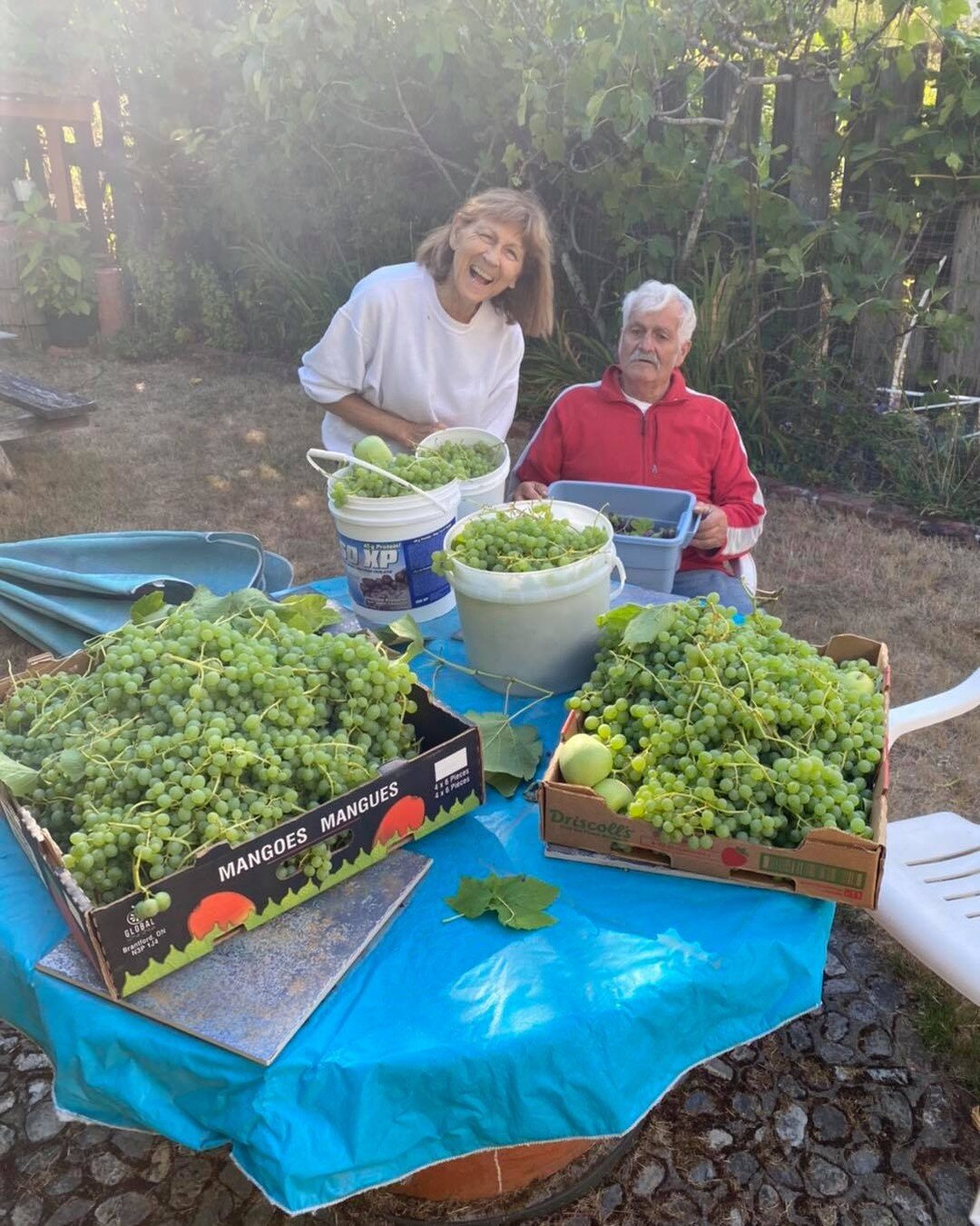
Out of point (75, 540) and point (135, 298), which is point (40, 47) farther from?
point (75, 540)

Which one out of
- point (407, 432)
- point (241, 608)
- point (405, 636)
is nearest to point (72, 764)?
point (241, 608)

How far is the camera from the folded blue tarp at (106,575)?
3.10 metres

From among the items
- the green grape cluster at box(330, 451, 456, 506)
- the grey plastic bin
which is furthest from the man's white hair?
the green grape cluster at box(330, 451, 456, 506)

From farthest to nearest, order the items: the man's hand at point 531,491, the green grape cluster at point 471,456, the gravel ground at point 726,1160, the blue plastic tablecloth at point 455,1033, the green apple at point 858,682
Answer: the man's hand at point 531,491 → the green grape cluster at point 471,456 → the gravel ground at point 726,1160 → the green apple at point 858,682 → the blue plastic tablecloth at point 455,1033

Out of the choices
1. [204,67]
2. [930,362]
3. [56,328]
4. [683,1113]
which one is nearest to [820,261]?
[930,362]

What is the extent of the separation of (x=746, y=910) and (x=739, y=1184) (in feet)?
3.64

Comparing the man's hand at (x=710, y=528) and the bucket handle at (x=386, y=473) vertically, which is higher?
the bucket handle at (x=386, y=473)

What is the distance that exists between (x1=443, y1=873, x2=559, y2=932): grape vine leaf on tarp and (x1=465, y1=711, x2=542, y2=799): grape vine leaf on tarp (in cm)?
24

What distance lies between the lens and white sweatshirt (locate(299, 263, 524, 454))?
311 centimetres

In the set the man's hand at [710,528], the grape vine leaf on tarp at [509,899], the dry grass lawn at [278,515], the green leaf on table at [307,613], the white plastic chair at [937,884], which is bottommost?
the dry grass lawn at [278,515]

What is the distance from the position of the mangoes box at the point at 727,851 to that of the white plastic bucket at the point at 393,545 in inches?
27.5

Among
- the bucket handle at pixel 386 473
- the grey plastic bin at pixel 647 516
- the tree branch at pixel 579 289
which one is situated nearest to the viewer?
the bucket handle at pixel 386 473

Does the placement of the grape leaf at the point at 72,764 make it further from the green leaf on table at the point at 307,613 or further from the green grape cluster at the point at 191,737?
the green leaf on table at the point at 307,613

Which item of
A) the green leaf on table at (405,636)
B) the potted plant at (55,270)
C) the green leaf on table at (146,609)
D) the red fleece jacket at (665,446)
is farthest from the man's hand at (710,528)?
the potted plant at (55,270)
